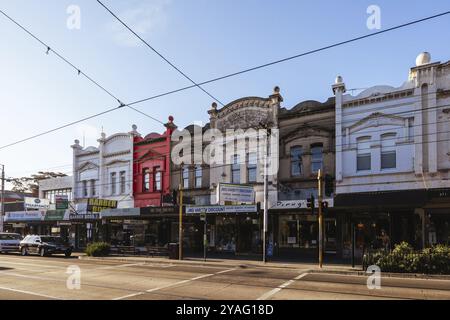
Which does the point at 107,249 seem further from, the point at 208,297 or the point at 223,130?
the point at 208,297

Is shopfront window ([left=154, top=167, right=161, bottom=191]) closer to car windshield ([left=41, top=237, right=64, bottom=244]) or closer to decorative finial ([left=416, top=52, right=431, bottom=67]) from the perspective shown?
car windshield ([left=41, top=237, right=64, bottom=244])

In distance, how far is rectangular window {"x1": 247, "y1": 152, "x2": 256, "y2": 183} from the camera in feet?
90.5

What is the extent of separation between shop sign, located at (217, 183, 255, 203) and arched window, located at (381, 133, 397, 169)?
306 inches

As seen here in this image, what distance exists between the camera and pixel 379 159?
22672 mm

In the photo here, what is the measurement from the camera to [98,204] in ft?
106

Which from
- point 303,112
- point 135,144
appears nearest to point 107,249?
point 135,144

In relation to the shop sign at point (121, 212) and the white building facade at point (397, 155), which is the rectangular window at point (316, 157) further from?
the shop sign at point (121, 212)

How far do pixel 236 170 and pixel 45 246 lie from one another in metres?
14.3

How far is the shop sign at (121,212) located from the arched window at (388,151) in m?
16.1

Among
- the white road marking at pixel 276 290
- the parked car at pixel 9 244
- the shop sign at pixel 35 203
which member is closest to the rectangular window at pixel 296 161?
the white road marking at pixel 276 290

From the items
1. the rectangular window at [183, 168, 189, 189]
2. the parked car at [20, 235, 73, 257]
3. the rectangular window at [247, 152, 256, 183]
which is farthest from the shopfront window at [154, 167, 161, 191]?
the rectangular window at [247, 152, 256, 183]

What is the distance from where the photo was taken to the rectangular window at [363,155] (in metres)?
23.2

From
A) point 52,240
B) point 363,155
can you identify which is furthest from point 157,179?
point 363,155
